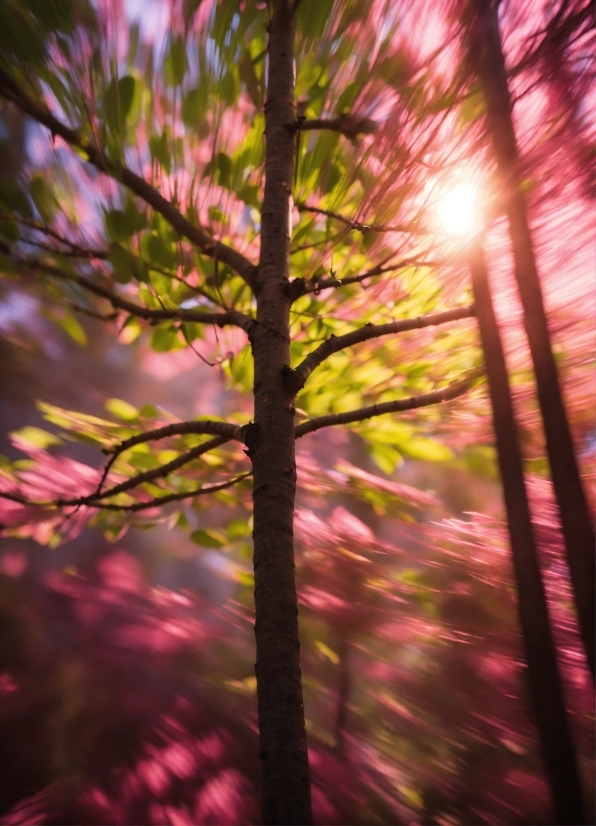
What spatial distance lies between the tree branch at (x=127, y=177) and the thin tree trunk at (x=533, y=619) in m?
0.60

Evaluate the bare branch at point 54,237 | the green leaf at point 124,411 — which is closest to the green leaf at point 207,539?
the green leaf at point 124,411

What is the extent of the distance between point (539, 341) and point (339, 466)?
980 millimetres

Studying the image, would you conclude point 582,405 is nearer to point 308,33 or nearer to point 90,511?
point 308,33

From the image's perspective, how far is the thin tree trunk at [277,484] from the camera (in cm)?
55

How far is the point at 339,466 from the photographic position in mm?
1377

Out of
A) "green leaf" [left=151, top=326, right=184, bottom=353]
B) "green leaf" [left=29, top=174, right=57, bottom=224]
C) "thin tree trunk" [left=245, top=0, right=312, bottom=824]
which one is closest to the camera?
Answer: "thin tree trunk" [left=245, top=0, right=312, bottom=824]

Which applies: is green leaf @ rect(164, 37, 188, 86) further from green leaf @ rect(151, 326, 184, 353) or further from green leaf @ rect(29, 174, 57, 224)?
green leaf @ rect(151, 326, 184, 353)

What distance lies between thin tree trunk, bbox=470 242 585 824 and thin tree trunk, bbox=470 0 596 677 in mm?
25

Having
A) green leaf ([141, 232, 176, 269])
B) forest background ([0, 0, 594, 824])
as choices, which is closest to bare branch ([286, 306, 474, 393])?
forest background ([0, 0, 594, 824])

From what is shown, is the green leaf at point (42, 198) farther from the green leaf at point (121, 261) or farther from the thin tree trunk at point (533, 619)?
the thin tree trunk at point (533, 619)

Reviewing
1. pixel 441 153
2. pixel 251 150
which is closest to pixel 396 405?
pixel 441 153

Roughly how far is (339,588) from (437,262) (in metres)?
0.63

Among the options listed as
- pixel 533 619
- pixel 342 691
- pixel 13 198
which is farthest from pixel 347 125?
pixel 342 691

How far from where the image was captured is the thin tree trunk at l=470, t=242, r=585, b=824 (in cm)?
35
